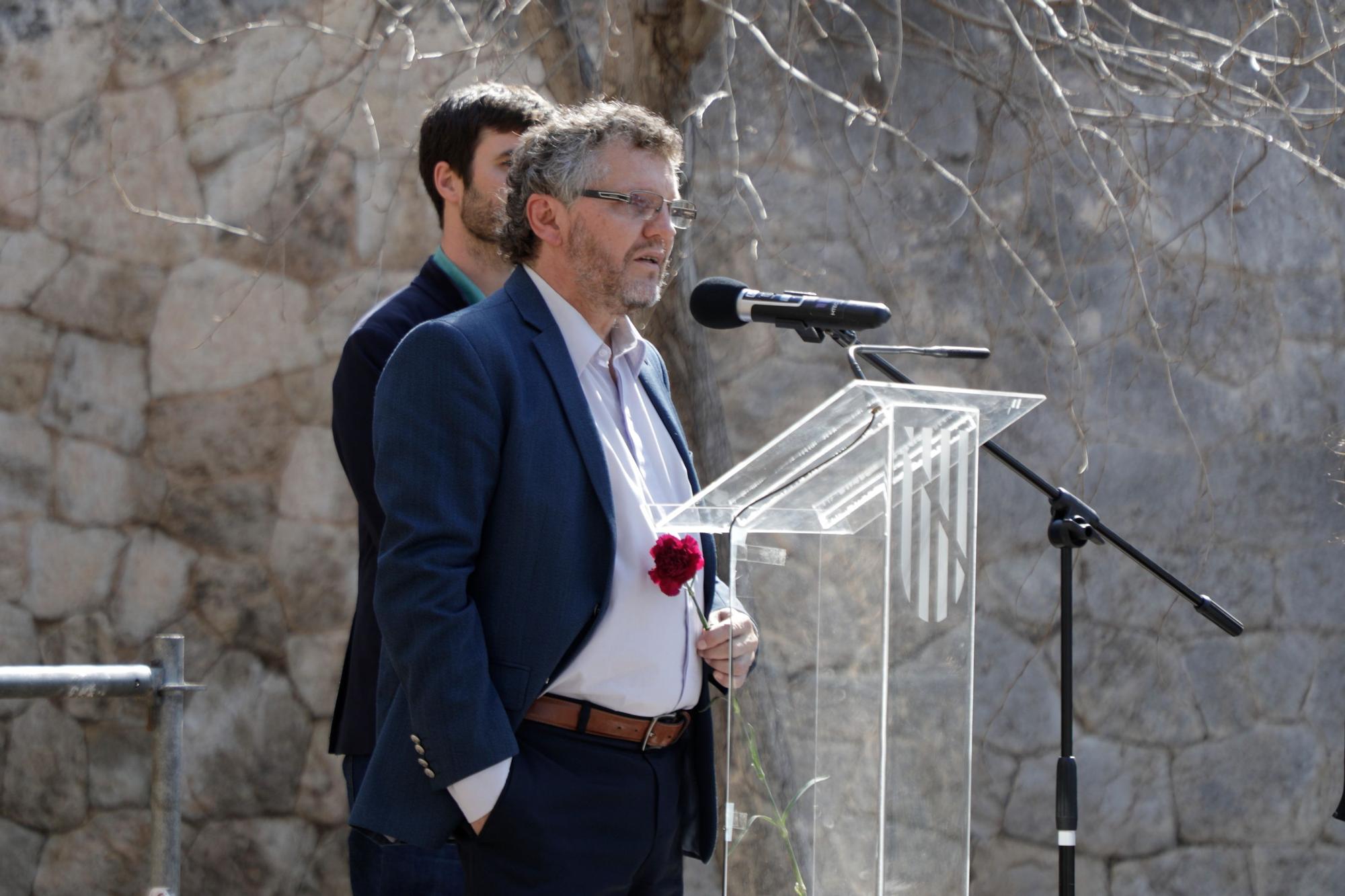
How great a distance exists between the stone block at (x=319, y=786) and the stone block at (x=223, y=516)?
56 centimetres

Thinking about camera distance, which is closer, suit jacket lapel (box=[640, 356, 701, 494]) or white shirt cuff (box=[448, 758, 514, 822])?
white shirt cuff (box=[448, 758, 514, 822])

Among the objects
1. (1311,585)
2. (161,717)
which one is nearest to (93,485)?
(161,717)

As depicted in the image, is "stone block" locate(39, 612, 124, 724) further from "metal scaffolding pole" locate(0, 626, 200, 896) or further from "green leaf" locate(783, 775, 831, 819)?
"green leaf" locate(783, 775, 831, 819)

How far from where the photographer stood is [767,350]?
4.55m

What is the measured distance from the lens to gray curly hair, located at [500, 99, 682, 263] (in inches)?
84.4

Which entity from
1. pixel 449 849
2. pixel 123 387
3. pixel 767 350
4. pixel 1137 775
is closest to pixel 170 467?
pixel 123 387

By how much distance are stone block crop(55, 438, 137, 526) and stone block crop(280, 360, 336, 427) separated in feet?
1.48

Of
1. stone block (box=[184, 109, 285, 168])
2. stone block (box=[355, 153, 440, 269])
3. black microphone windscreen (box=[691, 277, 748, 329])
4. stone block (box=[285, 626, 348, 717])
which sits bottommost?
stone block (box=[285, 626, 348, 717])

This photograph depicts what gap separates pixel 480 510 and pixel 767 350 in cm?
269

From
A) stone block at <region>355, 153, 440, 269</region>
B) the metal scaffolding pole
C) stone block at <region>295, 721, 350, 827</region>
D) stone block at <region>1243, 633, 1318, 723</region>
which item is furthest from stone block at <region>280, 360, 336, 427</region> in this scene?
stone block at <region>1243, 633, 1318, 723</region>

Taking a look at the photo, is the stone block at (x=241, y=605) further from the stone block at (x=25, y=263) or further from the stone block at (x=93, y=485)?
the stone block at (x=25, y=263)

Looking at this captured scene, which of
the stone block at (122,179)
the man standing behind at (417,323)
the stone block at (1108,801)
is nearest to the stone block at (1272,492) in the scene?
the stone block at (1108,801)

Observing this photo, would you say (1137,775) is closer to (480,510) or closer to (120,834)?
(120,834)

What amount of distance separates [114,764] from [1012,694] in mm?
2679
